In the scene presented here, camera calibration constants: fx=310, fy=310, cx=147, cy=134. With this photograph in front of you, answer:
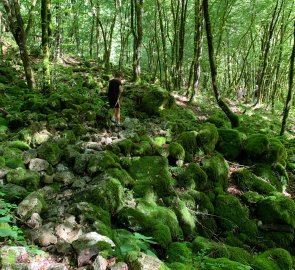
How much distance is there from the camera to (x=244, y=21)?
23922 millimetres

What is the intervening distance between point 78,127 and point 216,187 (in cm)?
434

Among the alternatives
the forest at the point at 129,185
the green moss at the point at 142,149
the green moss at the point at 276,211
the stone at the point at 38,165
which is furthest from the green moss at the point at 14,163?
the green moss at the point at 276,211

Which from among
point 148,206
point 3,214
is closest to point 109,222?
point 148,206

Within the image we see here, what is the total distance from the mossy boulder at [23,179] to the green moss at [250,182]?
6.08 meters

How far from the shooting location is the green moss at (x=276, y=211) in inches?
320

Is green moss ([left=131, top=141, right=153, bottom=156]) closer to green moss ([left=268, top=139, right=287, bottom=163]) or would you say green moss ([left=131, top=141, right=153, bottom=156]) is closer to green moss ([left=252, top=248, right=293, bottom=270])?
green moss ([left=252, top=248, right=293, bottom=270])

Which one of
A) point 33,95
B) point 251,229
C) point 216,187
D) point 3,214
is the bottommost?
point 251,229

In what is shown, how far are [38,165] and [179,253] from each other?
3.48 metres

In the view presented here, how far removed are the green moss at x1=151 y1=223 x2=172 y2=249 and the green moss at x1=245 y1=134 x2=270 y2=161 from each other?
226 inches

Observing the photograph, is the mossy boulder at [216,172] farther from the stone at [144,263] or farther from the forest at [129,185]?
the stone at [144,263]

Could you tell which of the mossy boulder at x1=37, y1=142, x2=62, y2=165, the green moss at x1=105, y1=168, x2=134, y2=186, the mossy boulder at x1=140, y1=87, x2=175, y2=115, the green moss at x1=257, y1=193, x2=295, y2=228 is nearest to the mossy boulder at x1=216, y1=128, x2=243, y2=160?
the green moss at x1=257, y1=193, x2=295, y2=228

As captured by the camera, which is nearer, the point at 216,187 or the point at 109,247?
the point at 109,247

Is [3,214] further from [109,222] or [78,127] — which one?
[78,127]

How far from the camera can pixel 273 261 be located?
6.27 meters
